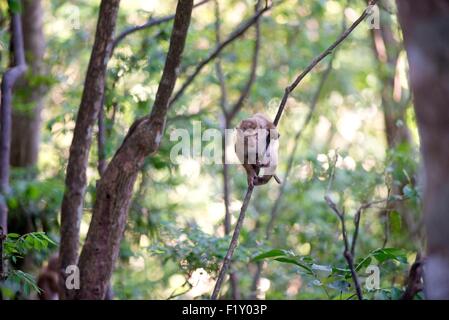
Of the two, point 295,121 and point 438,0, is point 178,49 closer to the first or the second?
point 438,0

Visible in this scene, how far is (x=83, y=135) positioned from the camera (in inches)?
179

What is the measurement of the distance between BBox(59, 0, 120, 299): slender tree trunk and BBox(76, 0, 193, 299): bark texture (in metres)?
0.26

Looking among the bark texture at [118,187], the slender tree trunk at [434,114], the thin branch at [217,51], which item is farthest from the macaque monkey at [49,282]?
the slender tree trunk at [434,114]

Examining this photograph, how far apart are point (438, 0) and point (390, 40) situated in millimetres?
7231

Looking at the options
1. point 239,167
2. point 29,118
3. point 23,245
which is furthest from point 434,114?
point 239,167

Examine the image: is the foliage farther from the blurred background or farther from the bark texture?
the bark texture

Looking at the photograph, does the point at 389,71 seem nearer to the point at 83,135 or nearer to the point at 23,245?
the point at 83,135

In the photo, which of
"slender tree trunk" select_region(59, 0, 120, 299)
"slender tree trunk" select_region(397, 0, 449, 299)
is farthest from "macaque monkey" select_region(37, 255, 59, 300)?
"slender tree trunk" select_region(397, 0, 449, 299)

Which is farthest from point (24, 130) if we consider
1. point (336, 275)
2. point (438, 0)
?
point (438, 0)

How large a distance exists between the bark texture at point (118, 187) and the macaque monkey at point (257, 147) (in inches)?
22.7

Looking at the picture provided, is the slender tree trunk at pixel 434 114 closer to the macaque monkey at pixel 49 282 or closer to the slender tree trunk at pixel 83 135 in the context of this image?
the slender tree trunk at pixel 83 135

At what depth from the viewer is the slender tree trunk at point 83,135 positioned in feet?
14.6
